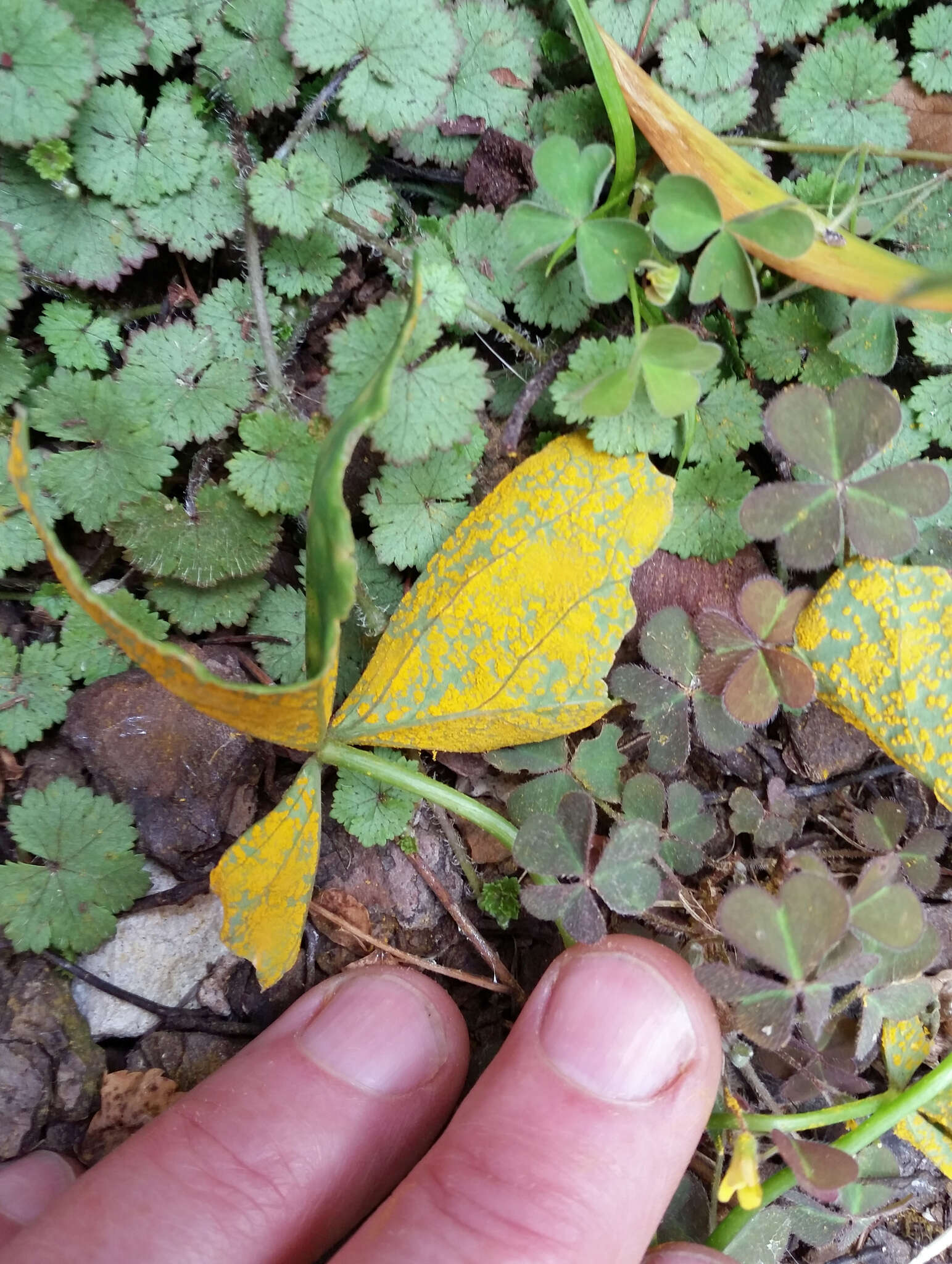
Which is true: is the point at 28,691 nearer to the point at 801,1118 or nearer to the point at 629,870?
the point at 629,870

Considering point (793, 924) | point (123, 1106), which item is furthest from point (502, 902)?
point (123, 1106)

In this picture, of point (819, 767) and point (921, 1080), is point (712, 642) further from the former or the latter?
point (921, 1080)

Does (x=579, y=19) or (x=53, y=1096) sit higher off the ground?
(x=579, y=19)

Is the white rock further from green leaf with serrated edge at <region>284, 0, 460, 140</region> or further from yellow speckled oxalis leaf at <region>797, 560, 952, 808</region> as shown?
green leaf with serrated edge at <region>284, 0, 460, 140</region>

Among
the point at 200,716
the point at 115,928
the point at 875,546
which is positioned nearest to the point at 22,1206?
the point at 115,928

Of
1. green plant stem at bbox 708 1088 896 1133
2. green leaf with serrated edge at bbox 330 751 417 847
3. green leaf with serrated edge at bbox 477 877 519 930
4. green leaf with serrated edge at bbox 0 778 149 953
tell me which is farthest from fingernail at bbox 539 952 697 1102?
green leaf with serrated edge at bbox 0 778 149 953

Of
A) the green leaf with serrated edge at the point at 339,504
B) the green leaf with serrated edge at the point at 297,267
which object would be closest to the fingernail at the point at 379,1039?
the green leaf with serrated edge at the point at 339,504
